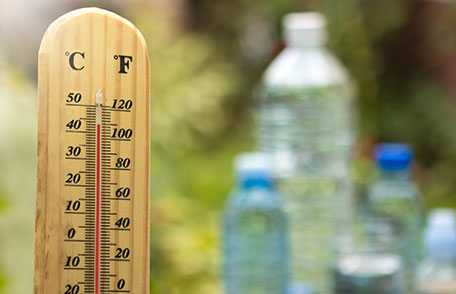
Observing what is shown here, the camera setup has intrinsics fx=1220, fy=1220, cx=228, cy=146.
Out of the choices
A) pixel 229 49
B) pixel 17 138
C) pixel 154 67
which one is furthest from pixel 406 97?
pixel 17 138

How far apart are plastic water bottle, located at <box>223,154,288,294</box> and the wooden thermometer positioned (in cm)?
87

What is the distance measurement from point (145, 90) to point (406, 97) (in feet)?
9.96

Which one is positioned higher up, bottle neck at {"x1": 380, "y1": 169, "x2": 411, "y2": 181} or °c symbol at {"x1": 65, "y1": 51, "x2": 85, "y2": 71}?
bottle neck at {"x1": 380, "y1": 169, "x2": 411, "y2": 181}

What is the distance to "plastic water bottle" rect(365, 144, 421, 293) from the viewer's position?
1.92 meters

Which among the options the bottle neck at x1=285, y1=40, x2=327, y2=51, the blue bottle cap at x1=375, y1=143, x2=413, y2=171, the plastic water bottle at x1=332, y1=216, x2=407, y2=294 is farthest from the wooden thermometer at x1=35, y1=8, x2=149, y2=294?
the bottle neck at x1=285, y1=40, x2=327, y2=51

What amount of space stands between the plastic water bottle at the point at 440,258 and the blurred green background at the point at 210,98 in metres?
0.59

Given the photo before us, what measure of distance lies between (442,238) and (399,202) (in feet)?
1.01

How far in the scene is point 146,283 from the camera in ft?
2.71

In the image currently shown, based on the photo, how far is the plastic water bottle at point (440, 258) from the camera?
171 cm

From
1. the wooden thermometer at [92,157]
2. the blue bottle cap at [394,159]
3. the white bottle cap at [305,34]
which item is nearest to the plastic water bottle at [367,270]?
the blue bottle cap at [394,159]

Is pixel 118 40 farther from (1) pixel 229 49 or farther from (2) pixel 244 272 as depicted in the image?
(1) pixel 229 49

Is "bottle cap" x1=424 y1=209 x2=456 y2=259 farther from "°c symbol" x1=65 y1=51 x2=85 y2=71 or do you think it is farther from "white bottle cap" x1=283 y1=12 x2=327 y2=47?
"°c symbol" x1=65 y1=51 x2=85 y2=71

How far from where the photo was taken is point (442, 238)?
5.62 ft

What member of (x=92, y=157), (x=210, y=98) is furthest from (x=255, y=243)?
(x=210, y=98)
